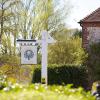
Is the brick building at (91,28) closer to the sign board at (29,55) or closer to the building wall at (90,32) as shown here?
the building wall at (90,32)

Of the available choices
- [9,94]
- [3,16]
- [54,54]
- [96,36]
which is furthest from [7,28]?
[9,94]

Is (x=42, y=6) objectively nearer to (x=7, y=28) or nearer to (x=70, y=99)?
(x=7, y=28)

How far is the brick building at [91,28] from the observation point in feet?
108

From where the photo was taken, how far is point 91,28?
3322 cm

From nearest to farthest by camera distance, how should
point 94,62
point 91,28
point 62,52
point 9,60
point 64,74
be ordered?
point 64,74, point 94,62, point 91,28, point 9,60, point 62,52

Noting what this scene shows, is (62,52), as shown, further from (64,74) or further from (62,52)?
(64,74)

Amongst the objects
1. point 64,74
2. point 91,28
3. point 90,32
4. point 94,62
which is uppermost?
point 91,28

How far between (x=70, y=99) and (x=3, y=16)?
32985 millimetres

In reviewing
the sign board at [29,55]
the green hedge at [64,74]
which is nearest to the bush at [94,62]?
the green hedge at [64,74]

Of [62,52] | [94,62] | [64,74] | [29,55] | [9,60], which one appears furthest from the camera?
[62,52]

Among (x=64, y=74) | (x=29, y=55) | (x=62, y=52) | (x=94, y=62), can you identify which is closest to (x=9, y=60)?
(x=94, y=62)

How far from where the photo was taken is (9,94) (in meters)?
5.56

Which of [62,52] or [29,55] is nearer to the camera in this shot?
[29,55]

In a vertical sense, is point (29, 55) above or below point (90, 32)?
below
